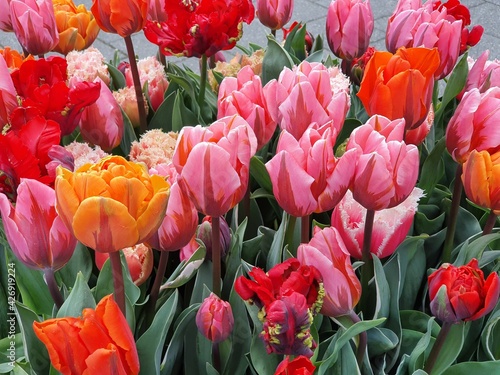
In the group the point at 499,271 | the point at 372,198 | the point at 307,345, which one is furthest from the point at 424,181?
the point at 307,345

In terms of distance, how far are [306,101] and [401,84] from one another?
100 millimetres

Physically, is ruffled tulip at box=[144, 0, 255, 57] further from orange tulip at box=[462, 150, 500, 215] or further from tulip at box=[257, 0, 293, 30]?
orange tulip at box=[462, 150, 500, 215]

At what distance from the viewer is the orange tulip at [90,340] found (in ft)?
1.56

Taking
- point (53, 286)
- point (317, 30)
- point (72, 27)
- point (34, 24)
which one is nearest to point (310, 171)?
point (53, 286)

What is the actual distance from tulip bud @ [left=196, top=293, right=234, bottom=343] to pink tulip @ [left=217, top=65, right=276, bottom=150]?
20 cm

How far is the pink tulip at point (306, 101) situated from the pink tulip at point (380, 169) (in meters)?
0.08

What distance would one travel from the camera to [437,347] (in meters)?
0.64

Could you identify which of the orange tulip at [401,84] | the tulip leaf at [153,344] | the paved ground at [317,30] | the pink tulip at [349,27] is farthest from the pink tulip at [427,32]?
the paved ground at [317,30]

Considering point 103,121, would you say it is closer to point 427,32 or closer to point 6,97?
point 6,97

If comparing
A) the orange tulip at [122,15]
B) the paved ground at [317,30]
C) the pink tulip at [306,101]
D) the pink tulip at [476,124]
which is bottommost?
the paved ground at [317,30]

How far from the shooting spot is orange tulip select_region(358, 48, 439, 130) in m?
0.69

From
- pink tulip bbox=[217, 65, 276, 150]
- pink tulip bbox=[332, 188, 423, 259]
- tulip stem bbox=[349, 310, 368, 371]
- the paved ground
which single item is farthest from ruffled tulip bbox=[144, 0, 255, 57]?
the paved ground

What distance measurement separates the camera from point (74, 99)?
0.71m

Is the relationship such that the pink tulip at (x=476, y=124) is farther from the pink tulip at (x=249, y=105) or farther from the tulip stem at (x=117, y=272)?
the tulip stem at (x=117, y=272)
